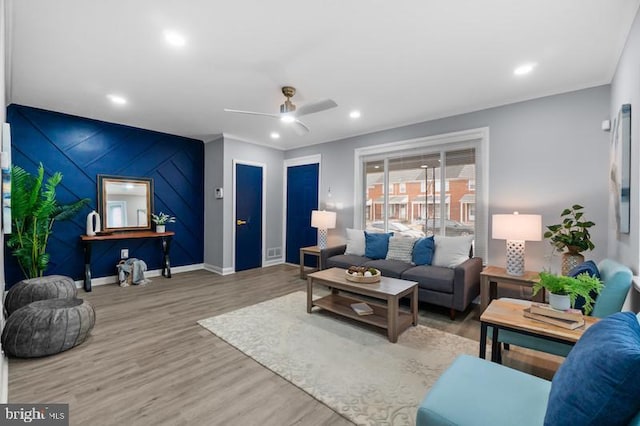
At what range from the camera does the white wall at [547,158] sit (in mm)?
2990

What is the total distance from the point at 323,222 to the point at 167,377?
334 cm

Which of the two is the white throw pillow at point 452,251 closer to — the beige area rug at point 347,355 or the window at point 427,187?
the window at point 427,187

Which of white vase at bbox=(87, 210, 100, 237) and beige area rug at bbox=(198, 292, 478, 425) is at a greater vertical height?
white vase at bbox=(87, 210, 100, 237)

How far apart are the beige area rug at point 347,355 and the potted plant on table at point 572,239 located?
4.29 feet

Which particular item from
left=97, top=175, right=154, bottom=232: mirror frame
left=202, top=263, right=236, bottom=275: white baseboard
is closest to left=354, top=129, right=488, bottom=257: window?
left=202, top=263, right=236, bottom=275: white baseboard

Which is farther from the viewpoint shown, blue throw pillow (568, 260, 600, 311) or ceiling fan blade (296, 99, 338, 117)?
ceiling fan blade (296, 99, 338, 117)

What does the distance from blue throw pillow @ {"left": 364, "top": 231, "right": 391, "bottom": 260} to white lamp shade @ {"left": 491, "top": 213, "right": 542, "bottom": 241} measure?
1.53m

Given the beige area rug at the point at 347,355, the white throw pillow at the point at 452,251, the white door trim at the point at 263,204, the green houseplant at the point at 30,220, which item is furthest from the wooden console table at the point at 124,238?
the white throw pillow at the point at 452,251

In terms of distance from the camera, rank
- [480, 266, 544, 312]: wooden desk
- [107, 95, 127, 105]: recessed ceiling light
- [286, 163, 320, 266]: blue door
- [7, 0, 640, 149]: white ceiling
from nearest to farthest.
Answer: [7, 0, 640, 149]: white ceiling, [480, 266, 544, 312]: wooden desk, [107, 95, 127, 105]: recessed ceiling light, [286, 163, 320, 266]: blue door

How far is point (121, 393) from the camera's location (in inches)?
76.2

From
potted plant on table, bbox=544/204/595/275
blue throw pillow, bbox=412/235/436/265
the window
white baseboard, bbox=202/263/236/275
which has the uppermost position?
the window

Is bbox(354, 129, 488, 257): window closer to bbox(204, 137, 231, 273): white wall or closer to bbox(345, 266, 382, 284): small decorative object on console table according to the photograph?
bbox(345, 266, 382, 284): small decorative object on console table

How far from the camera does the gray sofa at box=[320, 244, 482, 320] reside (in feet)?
10.3

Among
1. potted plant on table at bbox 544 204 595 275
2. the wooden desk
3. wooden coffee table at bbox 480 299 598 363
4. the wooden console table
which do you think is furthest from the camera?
the wooden console table
